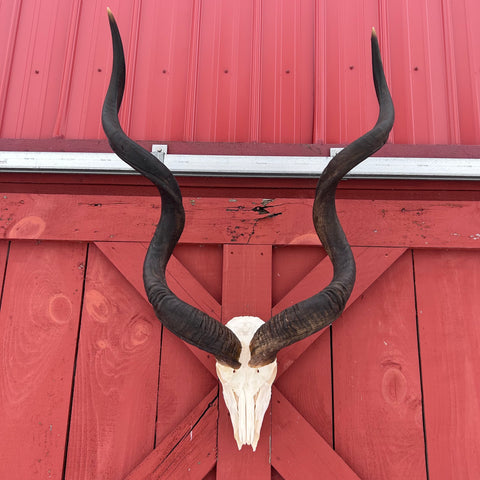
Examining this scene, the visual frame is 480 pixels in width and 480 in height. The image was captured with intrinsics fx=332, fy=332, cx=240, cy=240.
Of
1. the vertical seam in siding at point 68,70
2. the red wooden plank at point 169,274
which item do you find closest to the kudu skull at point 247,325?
the red wooden plank at point 169,274

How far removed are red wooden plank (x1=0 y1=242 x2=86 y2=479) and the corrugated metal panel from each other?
1.00 metres

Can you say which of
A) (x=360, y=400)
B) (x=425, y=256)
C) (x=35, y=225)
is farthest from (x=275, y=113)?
(x=360, y=400)

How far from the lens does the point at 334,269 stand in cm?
150

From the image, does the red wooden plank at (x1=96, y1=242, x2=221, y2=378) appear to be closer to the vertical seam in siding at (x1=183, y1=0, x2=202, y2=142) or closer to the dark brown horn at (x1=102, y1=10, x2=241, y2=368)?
the dark brown horn at (x1=102, y1=10, x2=241, y2=368)

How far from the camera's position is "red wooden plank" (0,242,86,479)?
2.03 metres

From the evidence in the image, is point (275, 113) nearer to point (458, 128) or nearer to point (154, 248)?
point (458, 128)

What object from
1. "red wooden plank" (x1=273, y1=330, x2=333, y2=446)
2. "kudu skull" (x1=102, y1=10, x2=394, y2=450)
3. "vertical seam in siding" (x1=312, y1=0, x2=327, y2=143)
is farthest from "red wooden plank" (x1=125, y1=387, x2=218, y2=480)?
"vertical seam in siding" (x1=312, y1=0, x2=327, y2=143)

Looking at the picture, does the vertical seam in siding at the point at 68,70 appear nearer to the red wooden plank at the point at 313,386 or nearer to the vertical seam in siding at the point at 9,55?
the vertical seam in siding at the point at 9,55

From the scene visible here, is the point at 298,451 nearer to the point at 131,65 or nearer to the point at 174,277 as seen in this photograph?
the point at 174,277

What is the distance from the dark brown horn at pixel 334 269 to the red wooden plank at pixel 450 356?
3.38ft

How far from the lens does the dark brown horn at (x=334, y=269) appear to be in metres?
1.33

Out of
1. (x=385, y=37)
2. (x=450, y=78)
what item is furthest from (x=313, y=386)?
(x=385, y=37)

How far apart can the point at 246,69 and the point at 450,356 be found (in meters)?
2.46

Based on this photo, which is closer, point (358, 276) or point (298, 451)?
point (298, 451)
